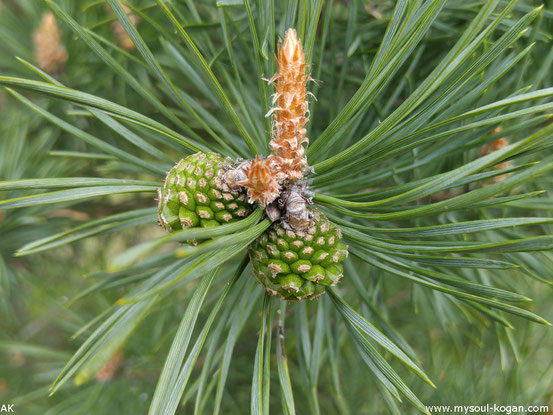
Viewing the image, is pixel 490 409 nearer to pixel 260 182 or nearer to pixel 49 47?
pixel 260 182

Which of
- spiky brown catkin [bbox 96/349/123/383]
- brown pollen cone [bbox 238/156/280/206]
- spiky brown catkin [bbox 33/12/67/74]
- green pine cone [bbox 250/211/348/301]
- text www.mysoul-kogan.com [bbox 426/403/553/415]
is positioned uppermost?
spiky brown catkin [bbox 33/12/67/74]

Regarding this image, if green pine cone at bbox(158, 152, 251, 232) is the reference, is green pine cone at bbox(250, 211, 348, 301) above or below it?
below

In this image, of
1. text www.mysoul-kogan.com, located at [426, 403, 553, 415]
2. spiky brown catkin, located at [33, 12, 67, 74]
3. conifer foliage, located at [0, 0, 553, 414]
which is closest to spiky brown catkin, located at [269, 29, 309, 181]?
conifer foliage, located at [0, 0, 553, 414]

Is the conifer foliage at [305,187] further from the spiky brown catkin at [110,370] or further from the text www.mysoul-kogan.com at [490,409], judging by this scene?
the spiky brown catkin at [110,370]

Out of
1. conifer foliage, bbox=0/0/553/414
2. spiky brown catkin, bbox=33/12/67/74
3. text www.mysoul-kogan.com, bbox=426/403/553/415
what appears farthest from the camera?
spiky brown catkin, bbox=33/12/67/74

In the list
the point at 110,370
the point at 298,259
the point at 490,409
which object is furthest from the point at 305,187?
the point at 110,370

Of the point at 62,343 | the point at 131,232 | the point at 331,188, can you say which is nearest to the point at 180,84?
the point at 331,188

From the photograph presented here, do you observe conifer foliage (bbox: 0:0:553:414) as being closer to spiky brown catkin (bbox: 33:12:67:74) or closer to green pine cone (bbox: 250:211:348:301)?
green pine cone (bbox: 250:211:348:301)
